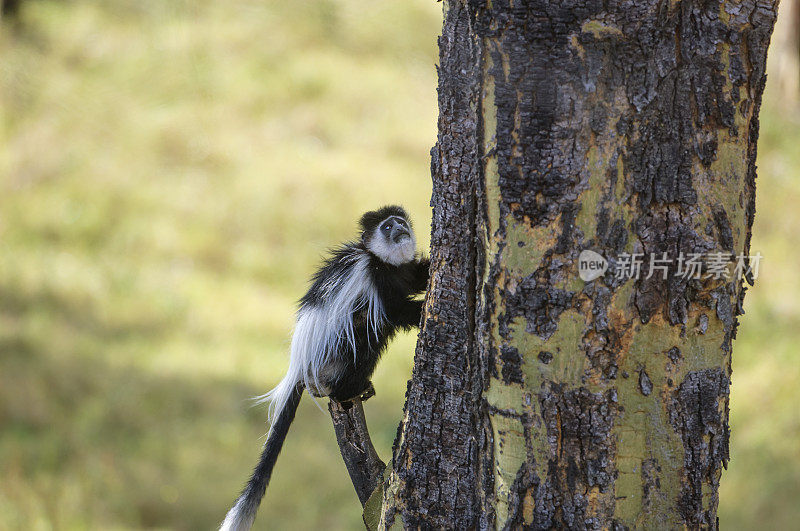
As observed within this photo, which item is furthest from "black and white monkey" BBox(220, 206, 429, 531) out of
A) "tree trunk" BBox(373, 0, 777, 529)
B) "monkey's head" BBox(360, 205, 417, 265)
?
"tree trunk" BBox(373, 0, 777, 529)

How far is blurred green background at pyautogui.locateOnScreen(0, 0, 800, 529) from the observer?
12.1ft

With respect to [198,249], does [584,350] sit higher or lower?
lower

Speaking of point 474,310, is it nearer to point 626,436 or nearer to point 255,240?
point 626,436

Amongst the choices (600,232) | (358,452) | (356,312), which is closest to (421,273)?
(356,312)

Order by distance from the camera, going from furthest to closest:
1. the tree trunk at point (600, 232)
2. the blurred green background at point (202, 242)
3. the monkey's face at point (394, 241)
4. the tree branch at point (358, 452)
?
the blurred green background at point (202, 242) < the monkey's face at point (394, 241) < the tree branch at point (358, 452) < the tree trunk at point (600, 232)

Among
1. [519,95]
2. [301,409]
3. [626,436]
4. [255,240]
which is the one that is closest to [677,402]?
[626,436]

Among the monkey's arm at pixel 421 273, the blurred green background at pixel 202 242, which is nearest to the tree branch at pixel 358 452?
the monkey's arm at pixel 421 273

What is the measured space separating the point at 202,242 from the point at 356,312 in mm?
3869

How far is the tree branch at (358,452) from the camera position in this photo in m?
1.82

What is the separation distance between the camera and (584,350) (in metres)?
1.19

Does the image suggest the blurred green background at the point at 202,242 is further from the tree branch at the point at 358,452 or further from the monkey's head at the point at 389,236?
the tree branch at the point at 358,452

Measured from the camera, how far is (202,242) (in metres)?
5.81

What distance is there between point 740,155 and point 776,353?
13.1ft

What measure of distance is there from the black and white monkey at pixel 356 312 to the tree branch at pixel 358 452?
0.78ft
